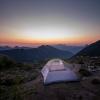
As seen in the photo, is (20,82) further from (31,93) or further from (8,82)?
(31,93)

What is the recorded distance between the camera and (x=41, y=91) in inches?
543

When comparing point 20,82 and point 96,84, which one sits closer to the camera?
point 96,84

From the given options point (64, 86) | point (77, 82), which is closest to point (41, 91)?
point (64, 86)

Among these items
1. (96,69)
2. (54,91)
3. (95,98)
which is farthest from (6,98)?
(96,69)

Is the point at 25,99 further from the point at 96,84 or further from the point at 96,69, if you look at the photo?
the point at 96,69

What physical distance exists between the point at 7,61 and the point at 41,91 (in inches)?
652

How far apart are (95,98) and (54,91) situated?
329cm

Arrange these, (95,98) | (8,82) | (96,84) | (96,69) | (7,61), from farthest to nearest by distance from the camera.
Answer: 1. (7,61)
2. (96,69)
3. (8,82)
4. (96,84)
5. (95,98)

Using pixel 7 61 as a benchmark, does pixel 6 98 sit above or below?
below

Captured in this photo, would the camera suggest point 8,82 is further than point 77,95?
Yes

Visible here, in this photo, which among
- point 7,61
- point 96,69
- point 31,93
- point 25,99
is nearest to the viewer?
point 25,99

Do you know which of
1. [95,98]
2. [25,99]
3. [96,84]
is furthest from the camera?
[96,84]

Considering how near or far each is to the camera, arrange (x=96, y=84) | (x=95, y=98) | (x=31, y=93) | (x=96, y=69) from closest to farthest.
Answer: (x=95, y=98)
(x=31, y=93)
(x=96, y=84)
(x=96, y=69)

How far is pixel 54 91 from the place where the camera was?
13398 millimetres
